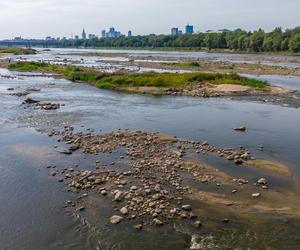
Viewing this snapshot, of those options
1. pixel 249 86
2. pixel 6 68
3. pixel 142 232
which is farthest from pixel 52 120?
pixel 6 68

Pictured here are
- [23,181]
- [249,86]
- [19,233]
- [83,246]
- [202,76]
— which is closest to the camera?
[83,246]

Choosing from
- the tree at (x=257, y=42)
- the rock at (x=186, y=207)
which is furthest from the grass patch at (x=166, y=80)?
the tree at (x=257, y=42)

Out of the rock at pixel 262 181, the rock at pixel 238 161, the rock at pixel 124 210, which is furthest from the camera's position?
Result: the rock at pixel 238 161

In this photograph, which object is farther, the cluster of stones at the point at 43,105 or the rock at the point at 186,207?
the cluster of stones at the point at 43,105

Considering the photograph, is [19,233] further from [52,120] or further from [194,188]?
[52,120]

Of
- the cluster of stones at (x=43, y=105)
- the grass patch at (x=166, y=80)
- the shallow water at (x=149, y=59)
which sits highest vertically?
the grass patch at (x=166, y=80)

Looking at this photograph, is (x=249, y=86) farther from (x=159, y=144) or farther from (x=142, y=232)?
(x=142, y=232)

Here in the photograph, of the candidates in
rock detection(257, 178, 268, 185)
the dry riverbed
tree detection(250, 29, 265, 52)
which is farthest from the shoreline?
tree detection(250, 29, 265, 52)

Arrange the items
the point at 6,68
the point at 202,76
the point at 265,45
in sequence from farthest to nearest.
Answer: the point at 265,45, the point at 6,68, the point at 202,76

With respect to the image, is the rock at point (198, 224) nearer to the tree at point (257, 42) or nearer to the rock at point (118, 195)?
the rock at point (118, 195)

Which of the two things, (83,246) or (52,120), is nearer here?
(83,246)
